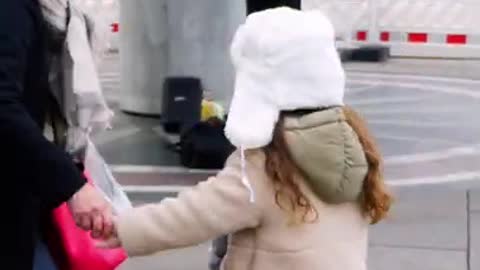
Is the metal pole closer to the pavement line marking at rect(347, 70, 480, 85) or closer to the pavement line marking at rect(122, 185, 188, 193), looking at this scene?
the pavement line marking at rect(347, 70, 480, 85)

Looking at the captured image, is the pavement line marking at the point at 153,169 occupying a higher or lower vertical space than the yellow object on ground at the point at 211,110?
lower

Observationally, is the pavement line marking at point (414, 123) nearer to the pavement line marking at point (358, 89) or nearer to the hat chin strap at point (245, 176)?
the pavement line marking at point (358, 89)

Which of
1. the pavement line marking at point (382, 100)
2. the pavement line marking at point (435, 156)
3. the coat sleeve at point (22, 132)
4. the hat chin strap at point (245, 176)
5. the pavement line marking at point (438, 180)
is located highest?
the coat sleeve at point (22, 132)

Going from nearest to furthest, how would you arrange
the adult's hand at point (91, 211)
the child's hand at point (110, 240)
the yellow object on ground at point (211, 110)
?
the adult's hand at point (91, 211) → the child's hand at point (110, 240) → the yellow object on ground at point (211, 110)

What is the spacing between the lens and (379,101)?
9625mm

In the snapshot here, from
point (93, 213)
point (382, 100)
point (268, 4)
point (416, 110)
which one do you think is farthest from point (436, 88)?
point (93, 213)

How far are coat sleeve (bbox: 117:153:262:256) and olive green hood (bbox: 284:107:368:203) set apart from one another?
0.49 ft

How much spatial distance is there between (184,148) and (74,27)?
454 cm

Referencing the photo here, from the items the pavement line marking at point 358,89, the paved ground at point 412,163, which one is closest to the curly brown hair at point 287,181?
the paved ground at point 412,163

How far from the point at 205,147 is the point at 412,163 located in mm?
1393

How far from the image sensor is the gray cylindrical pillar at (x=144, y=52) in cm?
883

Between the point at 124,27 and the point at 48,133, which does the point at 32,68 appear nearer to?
the point at 48,133

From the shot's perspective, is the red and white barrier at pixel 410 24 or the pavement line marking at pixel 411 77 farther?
the red and white barrier at pixel 410 24

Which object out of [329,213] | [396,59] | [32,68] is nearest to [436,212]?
[329,213]
